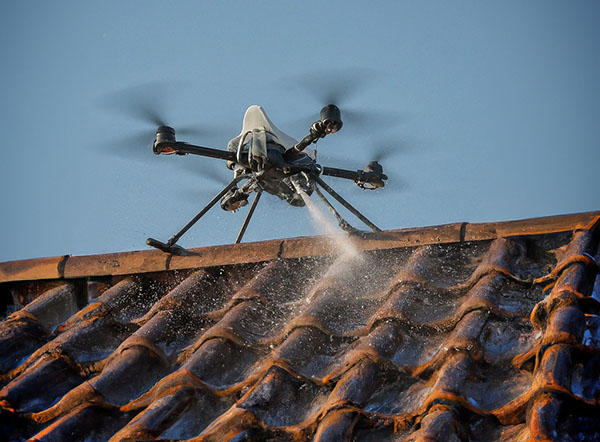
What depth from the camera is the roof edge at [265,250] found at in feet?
11.8

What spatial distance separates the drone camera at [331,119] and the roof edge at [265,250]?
1261mm

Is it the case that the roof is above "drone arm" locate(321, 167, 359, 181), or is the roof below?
below

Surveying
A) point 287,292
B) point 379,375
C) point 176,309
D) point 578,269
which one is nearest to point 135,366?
point 176,309

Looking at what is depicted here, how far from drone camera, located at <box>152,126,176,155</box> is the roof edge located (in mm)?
1481

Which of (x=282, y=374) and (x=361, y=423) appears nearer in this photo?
(x=361, y=423)

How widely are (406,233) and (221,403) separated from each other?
1.42 metres

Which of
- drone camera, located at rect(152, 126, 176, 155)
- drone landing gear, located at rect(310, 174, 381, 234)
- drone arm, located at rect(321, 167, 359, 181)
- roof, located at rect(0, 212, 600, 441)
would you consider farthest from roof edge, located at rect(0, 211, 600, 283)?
drone arm, located at rect(321, 167, 359, 181)

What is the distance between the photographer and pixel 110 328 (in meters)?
3.79

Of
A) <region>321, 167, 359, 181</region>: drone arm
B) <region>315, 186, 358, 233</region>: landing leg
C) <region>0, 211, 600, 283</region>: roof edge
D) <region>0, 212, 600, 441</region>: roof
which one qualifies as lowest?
<region>0, 212, 600, 441</region>: roof

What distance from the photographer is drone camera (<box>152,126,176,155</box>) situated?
19.0ft

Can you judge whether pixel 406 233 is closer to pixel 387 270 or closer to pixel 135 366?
pixel 387 270

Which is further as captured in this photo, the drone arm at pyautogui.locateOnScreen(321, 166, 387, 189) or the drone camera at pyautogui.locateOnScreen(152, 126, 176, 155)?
the drone arm at pyautogui.locateOnScreen(321, 166, 387, 189)

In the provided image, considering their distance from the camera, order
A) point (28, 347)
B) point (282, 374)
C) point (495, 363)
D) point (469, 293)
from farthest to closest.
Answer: point (28, 347), point (469, 293), point (282, 374), point (495, 363)

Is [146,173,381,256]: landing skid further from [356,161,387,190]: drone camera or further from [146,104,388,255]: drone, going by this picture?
[356,161,387,190]: drone camera
